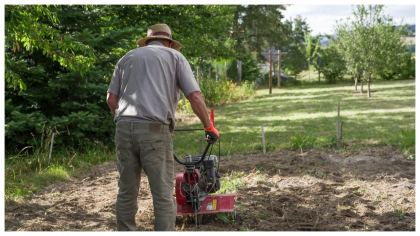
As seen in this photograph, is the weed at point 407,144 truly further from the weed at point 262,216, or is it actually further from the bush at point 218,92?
the bush at point 218,92

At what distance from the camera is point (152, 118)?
11.5ft

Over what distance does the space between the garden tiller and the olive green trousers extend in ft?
1.49

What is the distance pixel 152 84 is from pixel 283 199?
7.58ft

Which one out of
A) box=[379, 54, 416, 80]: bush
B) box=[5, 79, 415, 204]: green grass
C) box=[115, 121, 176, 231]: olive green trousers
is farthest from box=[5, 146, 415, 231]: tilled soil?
box=[379, 54, 416, 80]: bush

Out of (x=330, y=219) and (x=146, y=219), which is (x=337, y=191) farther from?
(x=146, y=219)

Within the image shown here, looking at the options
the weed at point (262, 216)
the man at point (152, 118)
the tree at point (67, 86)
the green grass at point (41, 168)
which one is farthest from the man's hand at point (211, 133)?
the tree at point (67, 86)

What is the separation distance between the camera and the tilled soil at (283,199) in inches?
168

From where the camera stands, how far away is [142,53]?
3.59 meters

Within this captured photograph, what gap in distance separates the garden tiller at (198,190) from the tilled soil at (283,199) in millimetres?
166

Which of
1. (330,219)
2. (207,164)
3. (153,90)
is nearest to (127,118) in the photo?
(153,90)

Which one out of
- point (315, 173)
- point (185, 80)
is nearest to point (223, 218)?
point (185, 80)

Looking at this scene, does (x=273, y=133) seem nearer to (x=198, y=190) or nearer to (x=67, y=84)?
(x=67, y=84)

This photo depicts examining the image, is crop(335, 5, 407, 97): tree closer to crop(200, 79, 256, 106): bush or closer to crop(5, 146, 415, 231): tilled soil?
crop(200, 79, 256, 106): bush

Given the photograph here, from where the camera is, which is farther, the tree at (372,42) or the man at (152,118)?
the tree at (372,42)
